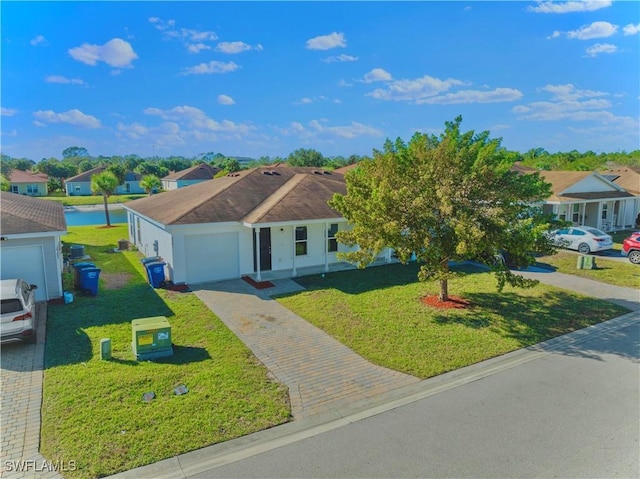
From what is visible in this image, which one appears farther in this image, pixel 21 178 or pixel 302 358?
pixel 21 178

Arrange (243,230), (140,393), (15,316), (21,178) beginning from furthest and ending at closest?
1. (21,178)
2. (243,230)
3. (15,316)
4. (140,393)

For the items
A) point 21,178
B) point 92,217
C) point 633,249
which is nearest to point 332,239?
point 633,249

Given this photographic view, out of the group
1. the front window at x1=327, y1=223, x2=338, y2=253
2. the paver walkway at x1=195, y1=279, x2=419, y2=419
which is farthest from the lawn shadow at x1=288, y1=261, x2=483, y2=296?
the paver walkway at x1=195, y1=279, x2=419, y2=419

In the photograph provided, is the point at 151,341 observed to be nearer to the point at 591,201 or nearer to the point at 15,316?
the point at 15,316

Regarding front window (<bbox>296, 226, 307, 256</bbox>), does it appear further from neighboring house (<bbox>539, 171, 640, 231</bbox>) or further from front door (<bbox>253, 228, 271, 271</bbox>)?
neighboring house (<bbox>539, 171, 640, 231</bbox>)

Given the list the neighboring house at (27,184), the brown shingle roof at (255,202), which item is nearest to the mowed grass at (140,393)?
the brown shingle roof at (255,202)

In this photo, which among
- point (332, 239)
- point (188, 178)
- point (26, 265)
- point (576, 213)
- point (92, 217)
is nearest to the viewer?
point (26, 265)

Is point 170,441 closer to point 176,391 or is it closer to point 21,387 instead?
point 176,391
